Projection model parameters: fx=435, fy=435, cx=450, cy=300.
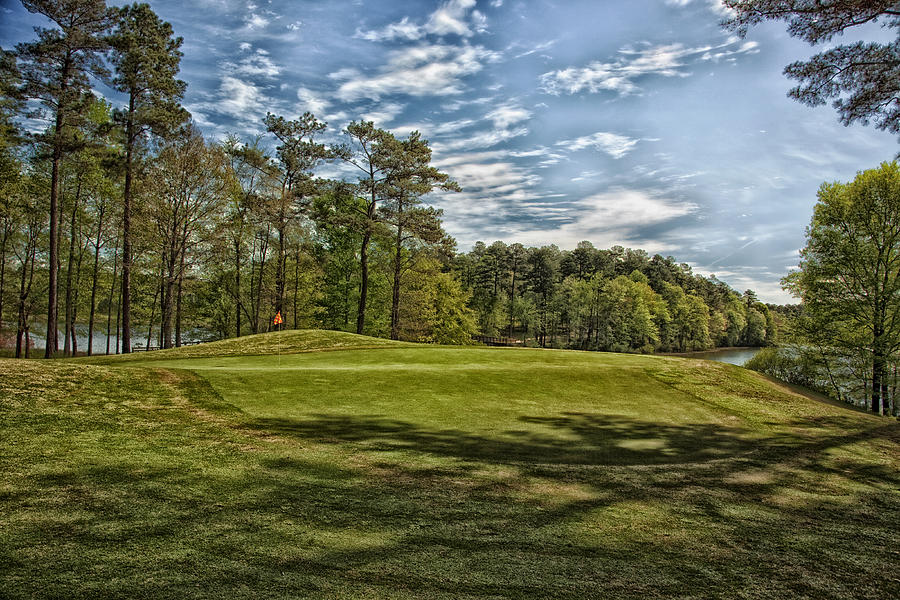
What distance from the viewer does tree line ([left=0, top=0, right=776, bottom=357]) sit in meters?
22.0

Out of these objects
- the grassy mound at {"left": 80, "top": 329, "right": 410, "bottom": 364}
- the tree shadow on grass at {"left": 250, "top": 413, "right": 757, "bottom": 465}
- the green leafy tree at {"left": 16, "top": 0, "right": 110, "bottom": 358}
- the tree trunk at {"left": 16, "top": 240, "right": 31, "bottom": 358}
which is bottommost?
the tree shadow on grass at {"left": 250, "top": 413, "right": 757, "bottom": 465}

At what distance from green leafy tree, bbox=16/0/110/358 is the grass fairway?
20.1m

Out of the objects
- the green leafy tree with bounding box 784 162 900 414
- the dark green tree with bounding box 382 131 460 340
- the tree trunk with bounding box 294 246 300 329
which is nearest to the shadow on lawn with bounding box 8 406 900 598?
the green leafy tree with bounding box 784 162 900 414

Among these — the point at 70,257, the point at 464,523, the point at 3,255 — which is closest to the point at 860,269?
the point at 464,523

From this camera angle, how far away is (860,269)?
22.9m

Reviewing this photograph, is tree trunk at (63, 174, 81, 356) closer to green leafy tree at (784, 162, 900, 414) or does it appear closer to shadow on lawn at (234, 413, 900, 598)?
shadow on lawn at (234, 413, 900, 598)

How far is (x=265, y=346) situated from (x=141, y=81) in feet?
53.9

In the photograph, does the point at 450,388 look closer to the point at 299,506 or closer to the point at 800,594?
the point at 299,506

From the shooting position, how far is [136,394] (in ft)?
26.3

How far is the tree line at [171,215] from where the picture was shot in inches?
867

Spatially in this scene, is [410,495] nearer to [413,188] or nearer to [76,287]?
[413,188]

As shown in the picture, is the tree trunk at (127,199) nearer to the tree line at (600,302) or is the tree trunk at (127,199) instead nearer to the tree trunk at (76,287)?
the tree trunk at (76,287)

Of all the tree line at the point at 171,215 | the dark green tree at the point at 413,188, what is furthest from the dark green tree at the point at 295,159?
the dark green tree at the point at 413,188

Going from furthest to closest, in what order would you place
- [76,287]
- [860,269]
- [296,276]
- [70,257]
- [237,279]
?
[296,276]
[237,279]
[76,287]
[70,257]
[860,269]
